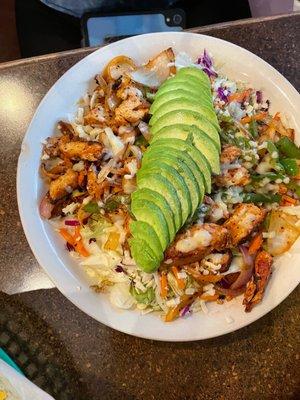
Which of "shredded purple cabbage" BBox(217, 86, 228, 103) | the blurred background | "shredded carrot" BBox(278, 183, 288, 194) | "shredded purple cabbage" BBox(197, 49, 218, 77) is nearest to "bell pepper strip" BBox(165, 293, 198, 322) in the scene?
"shredded carrot" BBox(278, 183, 288, 194)

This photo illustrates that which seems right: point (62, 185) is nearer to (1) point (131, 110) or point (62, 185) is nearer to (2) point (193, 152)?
(1) point (131, 110)

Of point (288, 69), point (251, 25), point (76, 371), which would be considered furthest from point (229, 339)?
point (251, 25)

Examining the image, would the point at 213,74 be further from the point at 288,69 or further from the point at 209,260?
the point at 209,260

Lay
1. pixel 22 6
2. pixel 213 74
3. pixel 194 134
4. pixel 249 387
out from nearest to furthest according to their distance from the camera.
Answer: pixel 194 134
pixel 249 387
pixel 213 74
pixel 22 6

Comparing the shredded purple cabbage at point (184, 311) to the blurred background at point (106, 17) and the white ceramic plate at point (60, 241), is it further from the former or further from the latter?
the blurred background at point (106, 17)

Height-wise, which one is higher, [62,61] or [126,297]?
[62,61]

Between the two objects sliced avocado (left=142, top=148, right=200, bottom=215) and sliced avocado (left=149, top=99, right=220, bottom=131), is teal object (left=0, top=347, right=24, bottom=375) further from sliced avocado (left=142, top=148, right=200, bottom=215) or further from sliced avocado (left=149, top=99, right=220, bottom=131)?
sliced avocado (left=149, top=99, right=220, bottom=131)

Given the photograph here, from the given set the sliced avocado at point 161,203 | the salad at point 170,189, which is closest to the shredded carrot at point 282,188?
the salad at point 170,189
